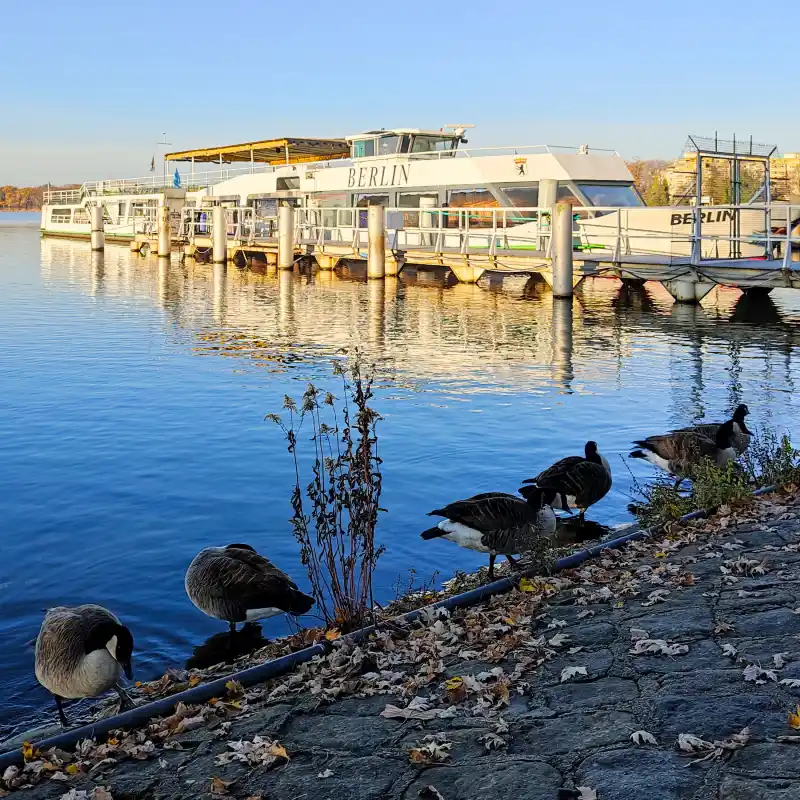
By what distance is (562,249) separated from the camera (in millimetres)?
25594

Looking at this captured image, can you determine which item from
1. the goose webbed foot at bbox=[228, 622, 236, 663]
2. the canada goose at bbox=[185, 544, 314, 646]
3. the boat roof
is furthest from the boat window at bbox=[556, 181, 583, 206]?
the goose webbed foot at bbox=[228, 622, 236, 663]

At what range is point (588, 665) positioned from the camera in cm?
465

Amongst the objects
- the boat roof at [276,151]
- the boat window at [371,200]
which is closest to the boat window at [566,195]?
the boat window at [371,200]

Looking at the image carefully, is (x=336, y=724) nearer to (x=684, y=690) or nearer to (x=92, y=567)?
(x=684, y=690)

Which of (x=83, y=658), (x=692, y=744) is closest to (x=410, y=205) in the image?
(x=83, y=658)

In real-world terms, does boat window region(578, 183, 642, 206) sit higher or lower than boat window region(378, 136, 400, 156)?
lower

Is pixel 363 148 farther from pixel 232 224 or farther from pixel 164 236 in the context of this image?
pixel 164 236

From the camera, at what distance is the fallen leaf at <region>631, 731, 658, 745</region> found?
12.1ft

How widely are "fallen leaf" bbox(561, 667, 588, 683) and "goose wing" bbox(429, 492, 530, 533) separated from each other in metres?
2.15

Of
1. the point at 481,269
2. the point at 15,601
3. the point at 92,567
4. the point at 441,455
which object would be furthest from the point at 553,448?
the point at 481,269

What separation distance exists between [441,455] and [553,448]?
1.25 meters

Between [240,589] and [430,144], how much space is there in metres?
33.6

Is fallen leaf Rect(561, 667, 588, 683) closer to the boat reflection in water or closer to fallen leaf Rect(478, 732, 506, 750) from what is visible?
A: fallen leaf Rect(478, 732, 506, 750)

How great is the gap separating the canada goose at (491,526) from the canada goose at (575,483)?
1169mm
